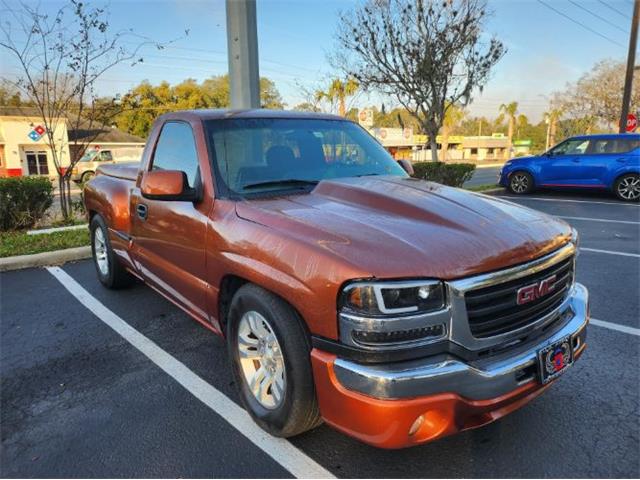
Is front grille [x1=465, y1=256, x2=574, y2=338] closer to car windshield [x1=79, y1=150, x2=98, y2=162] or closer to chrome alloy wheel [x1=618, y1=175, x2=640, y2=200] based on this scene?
chrome alloy wheel [x1=618, y1=175, x2=640, y2=200]

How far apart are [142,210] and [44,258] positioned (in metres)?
3.28

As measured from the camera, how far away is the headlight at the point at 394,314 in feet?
6.53

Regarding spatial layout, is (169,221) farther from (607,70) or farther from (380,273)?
(607,70)

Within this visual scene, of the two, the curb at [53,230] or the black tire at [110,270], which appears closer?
the black tire at [110,270]

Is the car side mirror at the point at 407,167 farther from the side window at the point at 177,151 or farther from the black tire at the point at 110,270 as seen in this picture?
the black tire at the point at 110,270

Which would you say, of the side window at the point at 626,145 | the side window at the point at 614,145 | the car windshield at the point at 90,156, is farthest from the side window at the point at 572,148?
the car windshield at the point at 90,156

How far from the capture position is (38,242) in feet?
22.7

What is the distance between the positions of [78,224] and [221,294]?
7.00m

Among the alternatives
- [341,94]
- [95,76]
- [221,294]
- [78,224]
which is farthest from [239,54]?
[341,94]

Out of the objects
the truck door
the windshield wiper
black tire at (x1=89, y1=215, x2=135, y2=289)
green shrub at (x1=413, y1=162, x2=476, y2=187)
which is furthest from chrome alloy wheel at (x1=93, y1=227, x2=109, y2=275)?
green shrub at (x1=413, y1=162, x2=476, y2=187)

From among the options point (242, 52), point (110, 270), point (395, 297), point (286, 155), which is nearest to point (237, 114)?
point (286, 155)

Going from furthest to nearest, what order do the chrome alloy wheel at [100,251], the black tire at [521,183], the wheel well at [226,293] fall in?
the black tire at [521,183] < the chrome alloy wheel at [100,251] < the wheel well at [226,293]

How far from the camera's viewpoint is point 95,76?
29.1 ft

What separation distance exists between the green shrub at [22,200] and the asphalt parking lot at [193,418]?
12.5 feet
